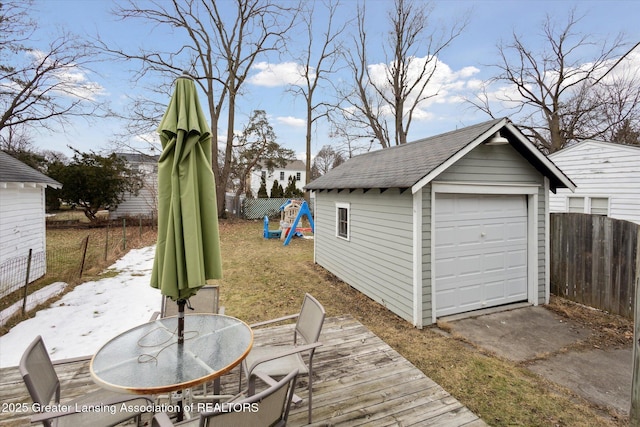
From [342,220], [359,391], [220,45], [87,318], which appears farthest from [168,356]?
[220,45]

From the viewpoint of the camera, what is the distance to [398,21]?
59.3 ft

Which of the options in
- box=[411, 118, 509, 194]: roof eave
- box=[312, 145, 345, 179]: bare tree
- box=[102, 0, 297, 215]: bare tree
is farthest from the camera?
box=[312, 145, 345, 179]: bare tree

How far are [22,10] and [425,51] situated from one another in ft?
65.7

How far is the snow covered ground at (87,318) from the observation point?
4.18m

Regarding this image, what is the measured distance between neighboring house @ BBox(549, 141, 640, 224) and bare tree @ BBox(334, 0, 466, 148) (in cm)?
1088

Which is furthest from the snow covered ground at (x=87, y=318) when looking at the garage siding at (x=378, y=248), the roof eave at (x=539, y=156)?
the roof eave at (x=539, y=156)

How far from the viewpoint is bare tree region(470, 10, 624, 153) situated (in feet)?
56.5

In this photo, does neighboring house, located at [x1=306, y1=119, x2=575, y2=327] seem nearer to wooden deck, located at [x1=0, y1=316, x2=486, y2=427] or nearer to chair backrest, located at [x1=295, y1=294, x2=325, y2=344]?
wooden deck, located at [x1=0, y1=316, x2=486, y2=427]

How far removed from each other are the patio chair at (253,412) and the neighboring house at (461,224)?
3.73 meters

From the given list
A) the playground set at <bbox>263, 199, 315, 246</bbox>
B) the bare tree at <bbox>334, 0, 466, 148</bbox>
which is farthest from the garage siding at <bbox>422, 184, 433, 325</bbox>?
the bare tree at <bbox>334, 0, 466, 148</bbox>

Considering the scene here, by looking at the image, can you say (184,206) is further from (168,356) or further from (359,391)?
(359,391)

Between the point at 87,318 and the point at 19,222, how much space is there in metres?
4.19

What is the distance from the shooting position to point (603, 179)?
8922 millimetres

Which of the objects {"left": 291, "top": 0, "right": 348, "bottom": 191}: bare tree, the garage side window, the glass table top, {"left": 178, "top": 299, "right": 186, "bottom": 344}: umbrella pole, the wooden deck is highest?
{"left": 291, "top": 0, "right": 348, "bottom": 191}: bare tree
